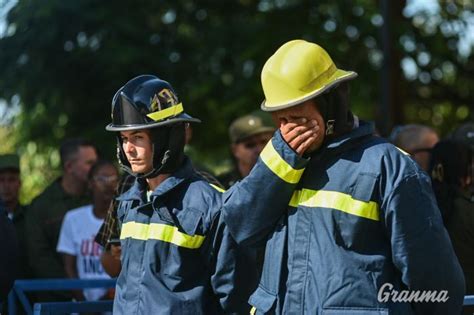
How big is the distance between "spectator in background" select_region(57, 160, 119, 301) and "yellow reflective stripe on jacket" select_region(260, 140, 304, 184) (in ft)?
14.0

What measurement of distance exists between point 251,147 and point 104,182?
1.14m

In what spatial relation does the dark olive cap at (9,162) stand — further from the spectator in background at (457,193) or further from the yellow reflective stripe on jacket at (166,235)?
the yellow reflective stripe on jacket at (166,235)

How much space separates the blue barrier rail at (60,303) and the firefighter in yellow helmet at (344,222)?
1.66 m

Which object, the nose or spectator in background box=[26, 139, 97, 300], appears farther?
A: spectator in background box=[26, 139, 97, 300]

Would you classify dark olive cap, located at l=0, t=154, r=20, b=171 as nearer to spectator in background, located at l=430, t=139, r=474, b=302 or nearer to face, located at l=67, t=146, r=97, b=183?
face, located at l=67, t=146, r=97, b=183

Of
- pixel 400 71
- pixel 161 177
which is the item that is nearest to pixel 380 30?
pixel 400 71

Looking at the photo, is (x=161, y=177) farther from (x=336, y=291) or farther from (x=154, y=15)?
(x=154, y=15)

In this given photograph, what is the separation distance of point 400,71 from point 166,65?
2632mm

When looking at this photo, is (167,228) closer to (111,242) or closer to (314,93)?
(111,242)

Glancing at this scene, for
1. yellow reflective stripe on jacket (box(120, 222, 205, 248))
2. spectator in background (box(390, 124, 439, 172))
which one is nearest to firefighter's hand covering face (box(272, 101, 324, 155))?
yellow reflective stripe on jacket (box(120, 222, 205, 248))

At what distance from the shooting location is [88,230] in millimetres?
7898

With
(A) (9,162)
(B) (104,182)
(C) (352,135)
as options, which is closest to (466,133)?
(B) (104,182)

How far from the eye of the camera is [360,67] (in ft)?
37.9

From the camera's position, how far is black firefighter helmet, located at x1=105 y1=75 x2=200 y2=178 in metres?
4.66
